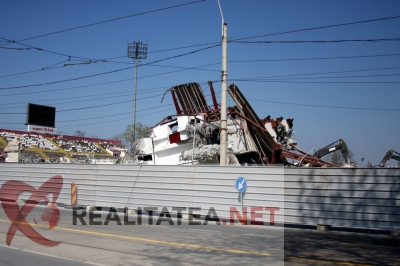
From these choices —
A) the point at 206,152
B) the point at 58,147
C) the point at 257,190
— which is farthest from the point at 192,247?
the point at 58,147

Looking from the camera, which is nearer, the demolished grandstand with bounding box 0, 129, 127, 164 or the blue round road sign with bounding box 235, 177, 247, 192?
the blue round road sign with bounding box 235, 177, 247, 192

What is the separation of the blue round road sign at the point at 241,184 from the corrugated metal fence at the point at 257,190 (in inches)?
6.9

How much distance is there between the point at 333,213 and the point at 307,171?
1665 mm

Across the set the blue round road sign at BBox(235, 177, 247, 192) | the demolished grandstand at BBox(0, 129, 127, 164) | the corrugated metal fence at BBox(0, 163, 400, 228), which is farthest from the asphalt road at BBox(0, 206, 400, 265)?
the demolished grandstand at BBox(0, 129, 127, 164)

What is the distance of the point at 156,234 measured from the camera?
11961 millimetres

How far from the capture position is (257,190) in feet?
51.9

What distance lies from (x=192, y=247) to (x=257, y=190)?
6.37 m

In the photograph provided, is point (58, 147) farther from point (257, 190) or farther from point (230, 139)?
point (257, 190)

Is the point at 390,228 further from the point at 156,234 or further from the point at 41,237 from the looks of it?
the point at 41,237

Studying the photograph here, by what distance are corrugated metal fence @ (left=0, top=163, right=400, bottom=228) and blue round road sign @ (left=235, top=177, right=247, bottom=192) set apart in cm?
18

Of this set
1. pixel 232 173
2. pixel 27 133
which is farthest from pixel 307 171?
pixel 27 133

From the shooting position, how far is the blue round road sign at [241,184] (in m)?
16.0

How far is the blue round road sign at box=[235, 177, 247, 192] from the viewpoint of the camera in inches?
629

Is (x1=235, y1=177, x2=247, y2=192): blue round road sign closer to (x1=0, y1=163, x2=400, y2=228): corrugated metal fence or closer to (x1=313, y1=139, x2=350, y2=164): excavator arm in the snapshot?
(x1=0, y1=163, x2=400, y2=228): corrugated metal fence
